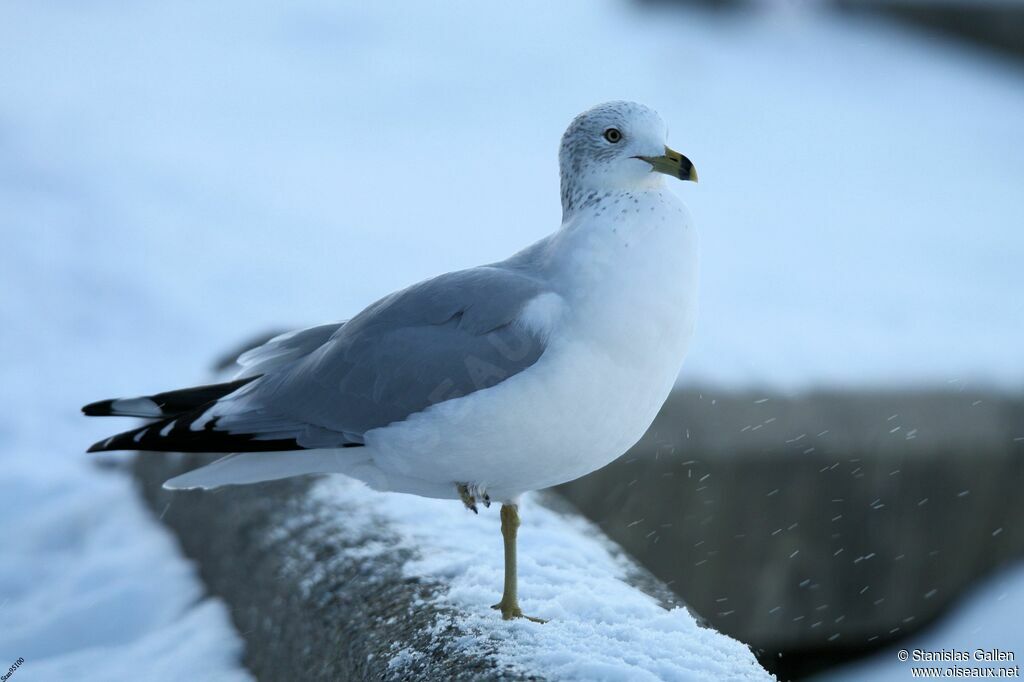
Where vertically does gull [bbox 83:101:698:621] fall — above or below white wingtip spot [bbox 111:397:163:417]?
below

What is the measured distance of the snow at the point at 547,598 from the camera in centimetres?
226

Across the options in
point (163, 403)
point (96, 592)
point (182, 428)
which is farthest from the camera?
point (96, 592)

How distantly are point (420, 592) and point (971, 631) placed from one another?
7.61 feet

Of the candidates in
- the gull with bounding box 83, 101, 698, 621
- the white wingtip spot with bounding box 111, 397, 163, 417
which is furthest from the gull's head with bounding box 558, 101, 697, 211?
the white wingtip spot with bounding box 111, 397, 163, 417

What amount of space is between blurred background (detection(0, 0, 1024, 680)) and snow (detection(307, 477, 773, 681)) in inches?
18.7

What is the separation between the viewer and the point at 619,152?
2328mm

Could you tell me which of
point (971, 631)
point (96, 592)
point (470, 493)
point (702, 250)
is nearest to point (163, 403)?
point (470, 493)

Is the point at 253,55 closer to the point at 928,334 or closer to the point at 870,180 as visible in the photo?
the point at 870,180

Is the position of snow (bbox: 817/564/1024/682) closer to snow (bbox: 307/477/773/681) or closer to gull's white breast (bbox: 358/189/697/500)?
snow (bbox: 307/477/773/681)

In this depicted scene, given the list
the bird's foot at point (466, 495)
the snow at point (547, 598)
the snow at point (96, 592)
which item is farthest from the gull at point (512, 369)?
the snow at point (96, 592)

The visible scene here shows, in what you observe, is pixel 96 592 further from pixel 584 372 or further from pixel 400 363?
pixel 584 372

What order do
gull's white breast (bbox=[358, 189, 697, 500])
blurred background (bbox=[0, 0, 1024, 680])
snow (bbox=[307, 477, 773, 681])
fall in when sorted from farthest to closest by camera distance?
1. blurred background (bbox=[0, 0, 1024, 680])
2. snow (bbox=[307, 477, 773, 681])
3. gull's white breast (bbox=[358, 189, 697, 500])

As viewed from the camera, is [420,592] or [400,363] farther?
[420,592]

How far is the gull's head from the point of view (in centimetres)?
229
